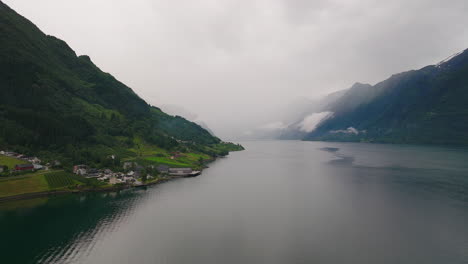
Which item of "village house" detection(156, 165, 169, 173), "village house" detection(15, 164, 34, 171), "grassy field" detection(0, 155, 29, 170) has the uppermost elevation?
"grassy field" detection(0, 155, 29, 170)

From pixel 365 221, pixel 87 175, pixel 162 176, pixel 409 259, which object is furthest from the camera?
pixel 162 176

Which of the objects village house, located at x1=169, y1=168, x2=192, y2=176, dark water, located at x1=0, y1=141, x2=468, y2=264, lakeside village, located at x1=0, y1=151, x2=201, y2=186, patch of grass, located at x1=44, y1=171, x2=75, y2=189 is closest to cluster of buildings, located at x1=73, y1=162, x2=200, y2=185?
lakeside village, located at x1=0, y1=151, x2=201, y2=186

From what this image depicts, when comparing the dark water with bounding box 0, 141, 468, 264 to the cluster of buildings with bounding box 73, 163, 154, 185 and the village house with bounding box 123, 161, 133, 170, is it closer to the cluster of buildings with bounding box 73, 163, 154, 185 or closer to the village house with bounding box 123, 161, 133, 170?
the cluster of buildings with bounding box 73, 163, 154, 185

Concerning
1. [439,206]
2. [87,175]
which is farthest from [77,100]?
[439,206]

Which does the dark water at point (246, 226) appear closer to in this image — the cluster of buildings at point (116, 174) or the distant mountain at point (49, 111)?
the cluster of buildings at point (116, 174)

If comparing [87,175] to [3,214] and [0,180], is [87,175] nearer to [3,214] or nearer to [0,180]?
[0,180]

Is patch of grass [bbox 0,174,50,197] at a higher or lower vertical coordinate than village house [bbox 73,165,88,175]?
lower

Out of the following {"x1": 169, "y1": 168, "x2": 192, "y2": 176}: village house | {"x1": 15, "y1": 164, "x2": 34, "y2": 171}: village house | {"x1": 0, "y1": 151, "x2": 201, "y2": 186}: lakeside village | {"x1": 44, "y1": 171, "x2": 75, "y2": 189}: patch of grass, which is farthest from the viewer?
{"x1": 169, "y1": 168, "x2": 192, "y2": 176}: village house

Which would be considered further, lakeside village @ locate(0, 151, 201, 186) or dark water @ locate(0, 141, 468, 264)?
lakeside village @ locate(0, 151, 201, 186)

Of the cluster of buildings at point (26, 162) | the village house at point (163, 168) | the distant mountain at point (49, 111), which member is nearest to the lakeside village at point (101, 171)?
the cluster of buildings at point (26, 162)

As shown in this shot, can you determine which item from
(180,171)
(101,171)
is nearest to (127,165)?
(101,171)
